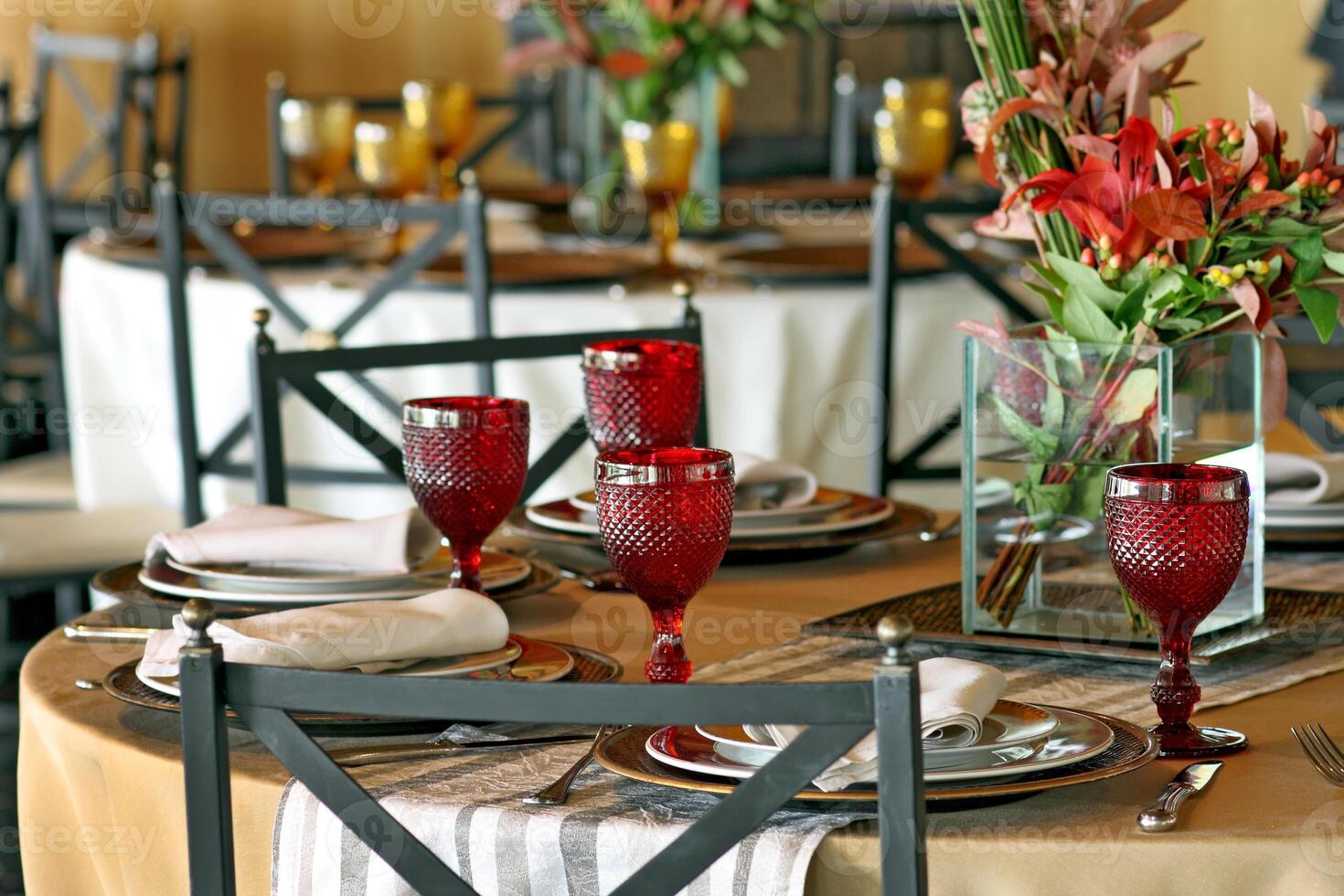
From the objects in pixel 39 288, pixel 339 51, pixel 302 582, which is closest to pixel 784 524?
pixel 302 582

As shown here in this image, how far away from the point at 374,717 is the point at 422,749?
58 millimetres

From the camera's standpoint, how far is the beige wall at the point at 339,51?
6.53 meters

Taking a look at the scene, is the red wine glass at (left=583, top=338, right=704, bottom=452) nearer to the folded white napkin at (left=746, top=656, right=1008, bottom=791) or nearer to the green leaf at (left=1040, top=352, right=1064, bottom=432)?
the green leaf at (left=1040, top=352, right=1064, bottom=432)

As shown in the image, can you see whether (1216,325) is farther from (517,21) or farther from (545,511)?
(517,21)

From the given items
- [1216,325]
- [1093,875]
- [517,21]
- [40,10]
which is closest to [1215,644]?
[1216,325]

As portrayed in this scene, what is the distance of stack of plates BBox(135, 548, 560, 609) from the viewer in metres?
1.25

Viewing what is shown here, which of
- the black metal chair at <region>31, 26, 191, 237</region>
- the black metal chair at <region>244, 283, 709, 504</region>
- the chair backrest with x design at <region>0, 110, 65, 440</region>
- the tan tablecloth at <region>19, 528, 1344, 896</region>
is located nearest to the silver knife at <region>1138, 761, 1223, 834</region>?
the tan tablecloth at <region>19, 528, 1344, 896</region>

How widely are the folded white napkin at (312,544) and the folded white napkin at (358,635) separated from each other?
193mm

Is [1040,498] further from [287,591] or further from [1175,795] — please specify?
[287,591]

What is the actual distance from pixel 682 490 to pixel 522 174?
6079mm

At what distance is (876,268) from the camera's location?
240 centimetres

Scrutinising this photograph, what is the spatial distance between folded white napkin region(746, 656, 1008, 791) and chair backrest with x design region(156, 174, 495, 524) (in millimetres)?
1478

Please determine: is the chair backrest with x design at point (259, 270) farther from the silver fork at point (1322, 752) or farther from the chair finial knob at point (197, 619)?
the chair finial knob at point (197, 619)

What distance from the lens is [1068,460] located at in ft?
3.92
